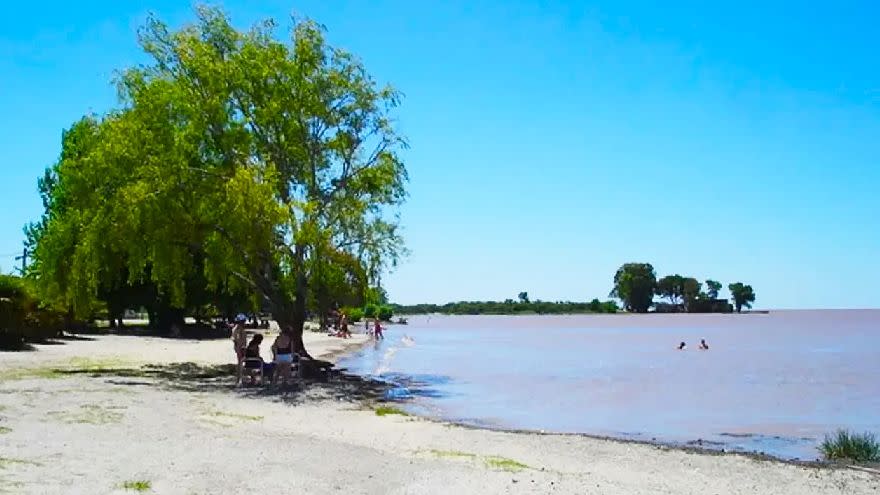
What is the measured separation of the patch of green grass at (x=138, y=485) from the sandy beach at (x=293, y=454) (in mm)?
55

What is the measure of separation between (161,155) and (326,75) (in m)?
5.90

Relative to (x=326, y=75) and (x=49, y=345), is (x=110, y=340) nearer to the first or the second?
(x=49, y=345)

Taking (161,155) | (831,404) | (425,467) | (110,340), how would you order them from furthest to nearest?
(110,340) → (831,404) → (161,155) → (425,467)

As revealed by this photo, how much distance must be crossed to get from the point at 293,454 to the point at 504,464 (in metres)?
3.21

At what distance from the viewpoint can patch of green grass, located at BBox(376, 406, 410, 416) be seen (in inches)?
809

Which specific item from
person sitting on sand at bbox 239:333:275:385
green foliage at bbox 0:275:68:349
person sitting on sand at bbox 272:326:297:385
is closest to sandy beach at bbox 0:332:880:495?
person sitting on sand at bbox 272:326:297:385

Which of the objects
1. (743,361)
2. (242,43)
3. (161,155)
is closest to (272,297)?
(161,155)

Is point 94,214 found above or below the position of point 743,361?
above

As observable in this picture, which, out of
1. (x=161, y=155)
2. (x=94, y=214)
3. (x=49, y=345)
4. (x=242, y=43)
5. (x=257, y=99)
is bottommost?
(x=49, y=345)

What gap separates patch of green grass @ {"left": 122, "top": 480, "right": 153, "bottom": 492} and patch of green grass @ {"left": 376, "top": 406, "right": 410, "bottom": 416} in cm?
1075

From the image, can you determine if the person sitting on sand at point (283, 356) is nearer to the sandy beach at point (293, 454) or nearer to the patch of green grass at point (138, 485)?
the sandy beach at point (293, 454)

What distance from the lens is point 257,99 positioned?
2656cm

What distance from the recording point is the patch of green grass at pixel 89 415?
14.7 meters

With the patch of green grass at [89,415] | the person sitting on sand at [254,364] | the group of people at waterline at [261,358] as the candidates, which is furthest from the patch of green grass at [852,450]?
the person sitting on sand at [254,364]
